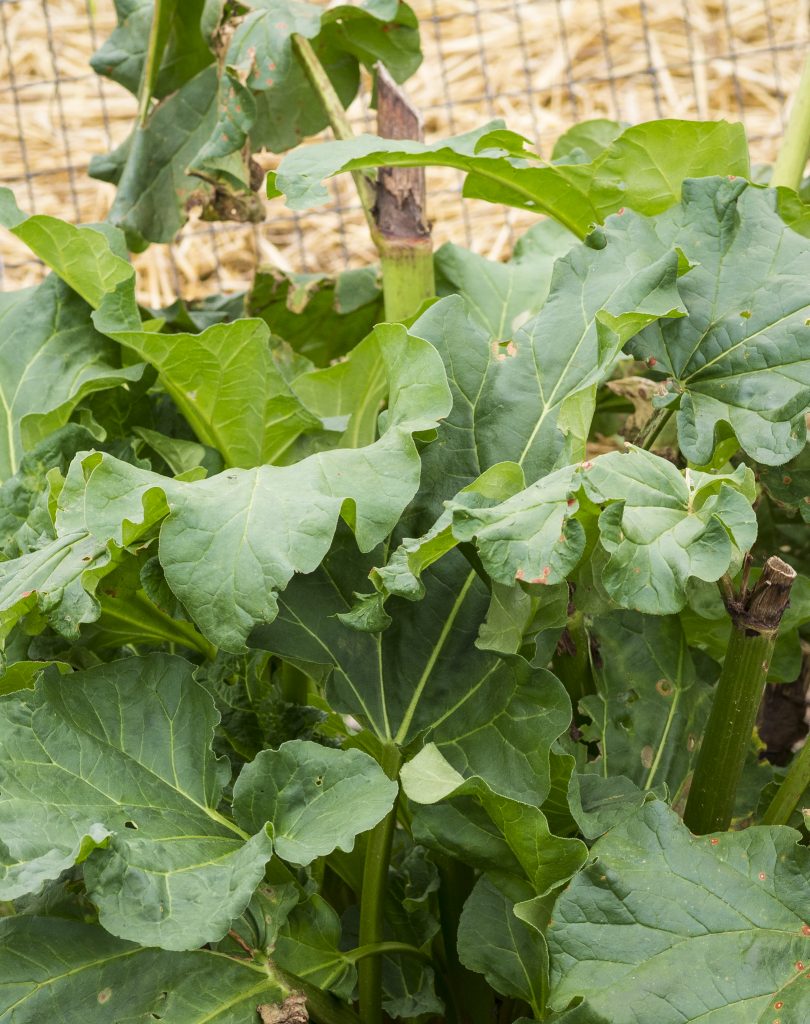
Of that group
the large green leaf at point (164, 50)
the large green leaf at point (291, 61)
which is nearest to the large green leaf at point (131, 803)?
the large green leaf at point (291, 61)

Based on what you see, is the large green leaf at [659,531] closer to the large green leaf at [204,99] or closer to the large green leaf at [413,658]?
the large green leaf at [413,658]

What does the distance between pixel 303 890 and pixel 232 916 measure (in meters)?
0.15

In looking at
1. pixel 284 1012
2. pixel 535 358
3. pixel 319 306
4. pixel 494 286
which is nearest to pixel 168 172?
pixel 319 306

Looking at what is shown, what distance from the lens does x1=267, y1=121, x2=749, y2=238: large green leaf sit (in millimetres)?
888

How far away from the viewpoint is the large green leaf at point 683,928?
622 millimetres

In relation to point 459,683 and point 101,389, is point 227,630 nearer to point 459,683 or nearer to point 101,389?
point 459,683

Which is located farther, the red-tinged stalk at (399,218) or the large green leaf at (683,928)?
the red-tinged stalk at (399,218)

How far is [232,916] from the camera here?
599 millimetres

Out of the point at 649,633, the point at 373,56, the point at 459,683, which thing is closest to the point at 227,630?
the point at 459,683

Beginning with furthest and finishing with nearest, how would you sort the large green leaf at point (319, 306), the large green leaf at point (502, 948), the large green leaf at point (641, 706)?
the large green leaf at point (319, 306)
the large green leaf at point (641, 706)
the large green leaf at point (502, 948)

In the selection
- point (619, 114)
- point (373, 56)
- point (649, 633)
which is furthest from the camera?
point (619, 114)

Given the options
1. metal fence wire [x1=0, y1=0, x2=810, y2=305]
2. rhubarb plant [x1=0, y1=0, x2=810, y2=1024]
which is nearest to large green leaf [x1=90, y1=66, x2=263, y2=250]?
rhubarb plant [x1=0, y1=0, x2=810, y2=1024]

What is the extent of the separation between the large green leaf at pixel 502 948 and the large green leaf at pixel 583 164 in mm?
479

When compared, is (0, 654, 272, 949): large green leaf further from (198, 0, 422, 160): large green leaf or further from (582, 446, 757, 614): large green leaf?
(198, 0, 422, 160): large green leaf
